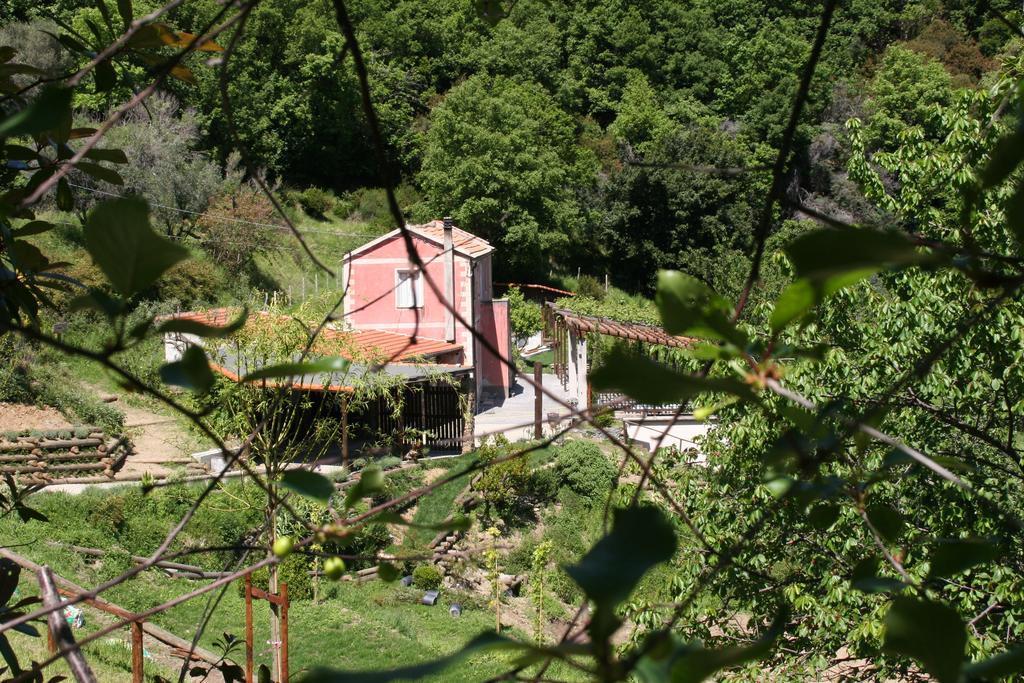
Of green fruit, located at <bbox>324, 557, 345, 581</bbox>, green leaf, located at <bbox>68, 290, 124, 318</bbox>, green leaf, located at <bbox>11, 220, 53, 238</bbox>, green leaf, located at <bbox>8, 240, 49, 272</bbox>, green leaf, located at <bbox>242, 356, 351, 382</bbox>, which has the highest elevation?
green leaf, located at <bbox>68, 290, 124, 318</bbox>

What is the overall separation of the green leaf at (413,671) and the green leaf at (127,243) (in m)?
0.15

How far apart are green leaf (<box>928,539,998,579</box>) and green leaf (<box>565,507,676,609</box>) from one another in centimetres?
19

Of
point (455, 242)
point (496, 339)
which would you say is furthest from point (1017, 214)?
point (496, 339)

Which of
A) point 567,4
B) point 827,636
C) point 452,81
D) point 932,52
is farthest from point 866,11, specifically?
point 827,636

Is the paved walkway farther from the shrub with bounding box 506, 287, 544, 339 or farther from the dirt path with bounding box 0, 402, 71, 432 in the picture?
the dirt path with bounding box 0, 402, 71, 432

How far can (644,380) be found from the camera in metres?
0.30

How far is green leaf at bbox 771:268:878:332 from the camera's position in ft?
0.94

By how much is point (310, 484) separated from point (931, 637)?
28 cm

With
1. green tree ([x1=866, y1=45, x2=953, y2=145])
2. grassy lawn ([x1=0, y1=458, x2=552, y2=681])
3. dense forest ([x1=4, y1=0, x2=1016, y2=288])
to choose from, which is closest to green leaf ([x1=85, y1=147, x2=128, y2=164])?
grassy lawn ([x1=0, y1=458, x2=552, y2=681])

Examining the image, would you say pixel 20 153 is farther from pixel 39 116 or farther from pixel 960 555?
pixel 960 555

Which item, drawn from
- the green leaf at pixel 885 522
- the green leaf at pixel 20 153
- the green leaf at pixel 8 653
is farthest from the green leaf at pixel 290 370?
the green leaf at pixel 20 153

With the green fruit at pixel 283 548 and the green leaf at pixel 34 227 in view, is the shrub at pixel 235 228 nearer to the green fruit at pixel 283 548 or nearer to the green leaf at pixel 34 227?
the green leaf at pixel 34 227

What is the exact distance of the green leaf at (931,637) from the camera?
0.96 ft

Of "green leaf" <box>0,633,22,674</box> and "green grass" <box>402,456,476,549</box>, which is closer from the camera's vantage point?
"green leaf" <box>0,633,22,674</box>
